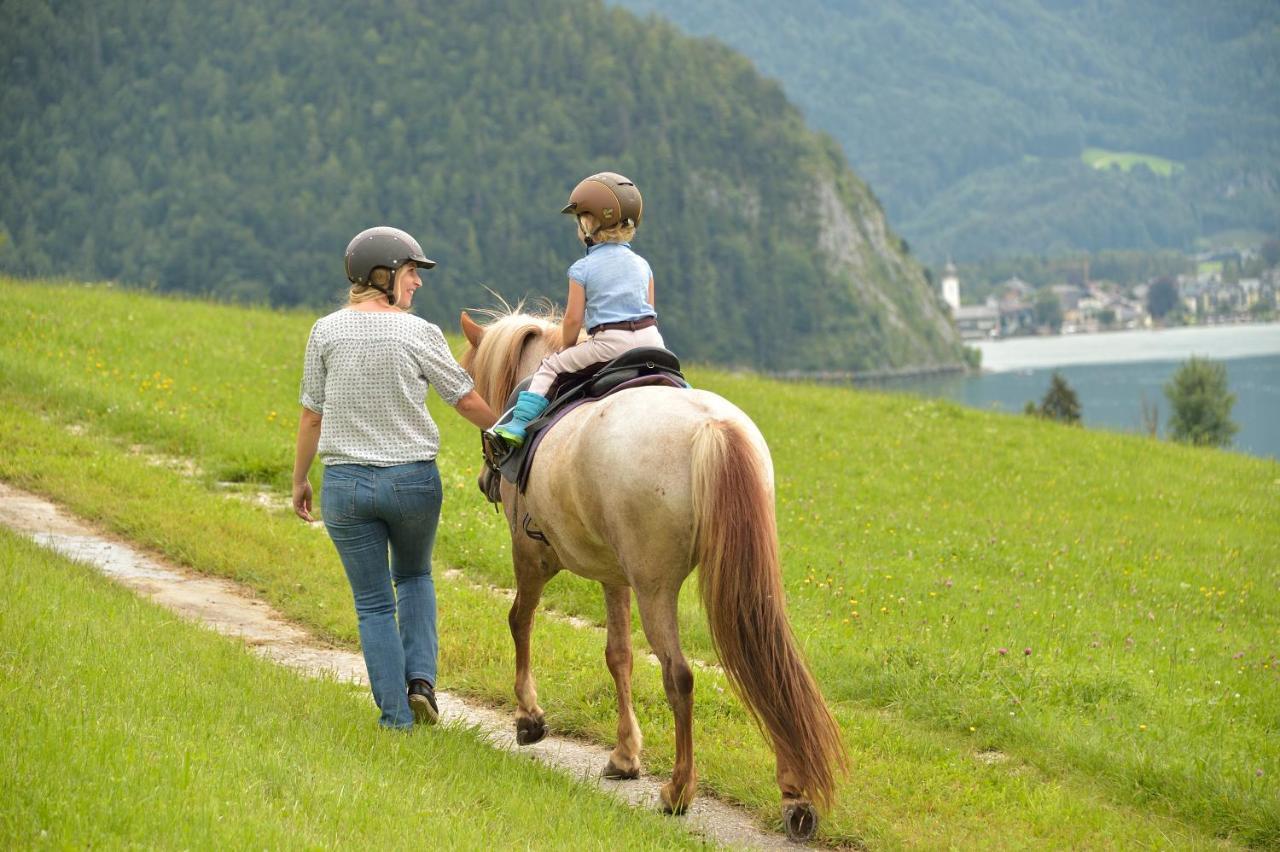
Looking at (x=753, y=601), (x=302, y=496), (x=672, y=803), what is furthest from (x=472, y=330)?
(x=672, y=803)

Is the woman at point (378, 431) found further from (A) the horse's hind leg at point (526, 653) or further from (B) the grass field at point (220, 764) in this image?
(A) the horse's hind leg at point (526, 653)

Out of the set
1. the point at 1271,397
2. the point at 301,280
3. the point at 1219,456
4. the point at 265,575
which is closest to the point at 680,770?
the point at 265,575

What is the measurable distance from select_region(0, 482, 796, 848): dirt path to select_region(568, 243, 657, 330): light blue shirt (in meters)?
2.43

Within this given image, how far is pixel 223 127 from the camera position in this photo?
166125mm

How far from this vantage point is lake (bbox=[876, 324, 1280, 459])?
78.1 meters

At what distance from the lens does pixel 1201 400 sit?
54.5 meters

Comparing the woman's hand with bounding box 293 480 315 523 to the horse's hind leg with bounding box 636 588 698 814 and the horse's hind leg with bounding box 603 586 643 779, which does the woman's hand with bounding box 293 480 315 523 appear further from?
the horse's hind leg with bounding box 636 588 698 814

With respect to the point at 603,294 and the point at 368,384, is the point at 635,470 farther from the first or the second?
the point at 368,384

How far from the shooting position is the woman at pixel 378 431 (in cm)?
682

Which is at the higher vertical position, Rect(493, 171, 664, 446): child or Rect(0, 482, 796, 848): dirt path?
Rect(493, 171, 664, 446): child

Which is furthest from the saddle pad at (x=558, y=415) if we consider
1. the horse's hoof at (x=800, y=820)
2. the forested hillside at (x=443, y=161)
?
the forested hillside at (x=443, y=161)

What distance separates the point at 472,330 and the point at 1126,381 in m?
117

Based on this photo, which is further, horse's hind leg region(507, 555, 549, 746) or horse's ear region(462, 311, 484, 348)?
horse's ear region(462, 311, 484, 348)

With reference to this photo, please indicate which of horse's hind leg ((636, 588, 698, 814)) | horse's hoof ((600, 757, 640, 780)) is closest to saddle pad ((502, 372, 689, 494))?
horse's hind leg ((636, 588, 698, 814))
